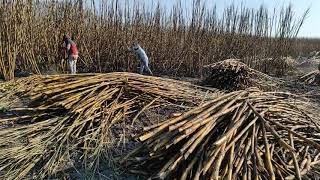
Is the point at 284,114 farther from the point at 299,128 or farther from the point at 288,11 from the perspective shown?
the point at 288,11

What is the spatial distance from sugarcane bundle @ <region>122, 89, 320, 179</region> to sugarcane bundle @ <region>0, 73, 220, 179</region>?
66 centimetres

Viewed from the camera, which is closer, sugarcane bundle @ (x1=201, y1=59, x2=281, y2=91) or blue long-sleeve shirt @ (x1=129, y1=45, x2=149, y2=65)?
sugarcane bundle @ (x1=201, y1=59, x2=281, y2=91)

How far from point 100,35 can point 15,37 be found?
96.3 inches

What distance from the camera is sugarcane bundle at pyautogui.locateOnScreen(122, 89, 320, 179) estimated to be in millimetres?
2512

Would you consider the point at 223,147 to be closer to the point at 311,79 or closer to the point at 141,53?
the point at 141,53

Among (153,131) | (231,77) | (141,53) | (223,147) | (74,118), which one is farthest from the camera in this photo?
(141,53)

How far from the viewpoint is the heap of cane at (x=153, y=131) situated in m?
2.61

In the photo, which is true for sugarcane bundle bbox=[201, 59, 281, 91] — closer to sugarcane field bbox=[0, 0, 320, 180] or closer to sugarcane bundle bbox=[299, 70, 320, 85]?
sugarcane field bbox=[0, 0, 320, 180]

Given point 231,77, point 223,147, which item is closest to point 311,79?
point 231,77

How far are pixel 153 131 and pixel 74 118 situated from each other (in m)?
1.47

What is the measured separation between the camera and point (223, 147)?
8.42 ft

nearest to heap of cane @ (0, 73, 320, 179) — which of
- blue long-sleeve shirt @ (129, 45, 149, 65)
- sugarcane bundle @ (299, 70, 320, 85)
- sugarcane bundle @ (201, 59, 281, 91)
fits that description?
sugarcane bundle @ (201, 59, 281, 91)

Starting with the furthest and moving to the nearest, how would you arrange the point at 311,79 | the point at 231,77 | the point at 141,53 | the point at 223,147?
1. the point at 311,79
2. the point at 141,53
3. the point at 231,77
4. the point at 223,147

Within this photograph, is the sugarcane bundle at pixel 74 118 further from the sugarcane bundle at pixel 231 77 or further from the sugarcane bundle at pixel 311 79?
the sugarcane bundle at pixel 311 79
